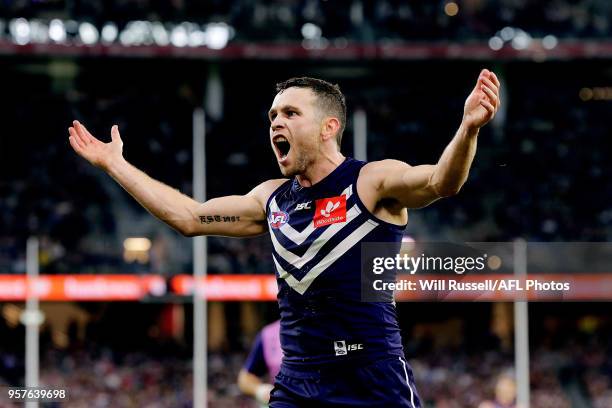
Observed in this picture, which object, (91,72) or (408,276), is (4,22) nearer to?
(91,72)

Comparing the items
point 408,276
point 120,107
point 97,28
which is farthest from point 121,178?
point 97,28

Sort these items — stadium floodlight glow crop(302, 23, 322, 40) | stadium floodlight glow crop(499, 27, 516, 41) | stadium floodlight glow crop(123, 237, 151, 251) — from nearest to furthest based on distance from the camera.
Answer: stadium floodlight glow crop(123, 237, 151, 251)
stadium floodlight glow crop(302, 23, 322, 40)
stadium floodlight glow crop(499, 27, 516, 41)

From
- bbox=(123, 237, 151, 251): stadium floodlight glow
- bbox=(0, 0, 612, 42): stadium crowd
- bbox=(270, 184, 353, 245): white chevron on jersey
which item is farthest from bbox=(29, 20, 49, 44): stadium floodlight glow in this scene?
bbox=(270, 184, 353, 245): white chevron on jersey

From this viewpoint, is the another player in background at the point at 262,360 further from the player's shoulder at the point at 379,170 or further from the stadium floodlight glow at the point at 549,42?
the stadium floodlight glow at the point at 549,42

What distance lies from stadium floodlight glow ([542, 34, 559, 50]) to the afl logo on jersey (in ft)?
64.8

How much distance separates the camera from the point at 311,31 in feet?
78.7

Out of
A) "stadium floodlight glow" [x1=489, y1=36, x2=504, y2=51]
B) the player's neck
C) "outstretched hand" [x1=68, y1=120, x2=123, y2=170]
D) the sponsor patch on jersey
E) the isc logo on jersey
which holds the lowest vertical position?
the isc logo on jersey

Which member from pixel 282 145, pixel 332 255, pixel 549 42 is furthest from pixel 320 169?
pixel 549 42

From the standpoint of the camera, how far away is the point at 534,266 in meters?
14.6

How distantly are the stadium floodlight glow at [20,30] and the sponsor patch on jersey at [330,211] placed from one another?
1945 cm

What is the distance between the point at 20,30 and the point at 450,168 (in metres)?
20.2

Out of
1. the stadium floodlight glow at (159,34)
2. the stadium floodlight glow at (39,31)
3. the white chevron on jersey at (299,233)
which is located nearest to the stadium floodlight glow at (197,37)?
the stadium floodlight glow at (159,34)

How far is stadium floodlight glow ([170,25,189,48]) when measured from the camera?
23.9 meters

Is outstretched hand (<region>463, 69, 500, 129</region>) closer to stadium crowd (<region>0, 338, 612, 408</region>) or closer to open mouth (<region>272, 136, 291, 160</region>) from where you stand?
open mouth (<region>272, 136, 291, 160</region>)
